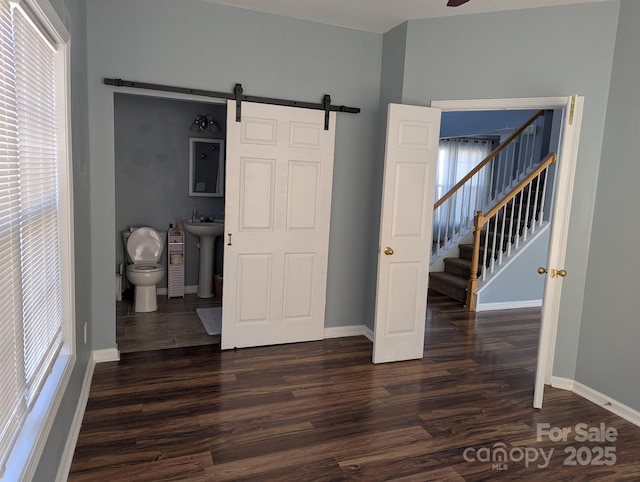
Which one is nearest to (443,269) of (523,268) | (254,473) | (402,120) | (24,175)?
(523,268)

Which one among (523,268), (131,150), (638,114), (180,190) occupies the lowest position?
(523,268)

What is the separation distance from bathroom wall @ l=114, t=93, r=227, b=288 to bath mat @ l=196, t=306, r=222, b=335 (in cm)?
88

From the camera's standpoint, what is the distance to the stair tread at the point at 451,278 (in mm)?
5781

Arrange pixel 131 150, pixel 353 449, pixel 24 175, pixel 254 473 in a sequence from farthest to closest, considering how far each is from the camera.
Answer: pixel 131 150 < pixel 353 449 < pixel 254 473 < pixel 24 175

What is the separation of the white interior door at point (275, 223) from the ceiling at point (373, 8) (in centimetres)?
74

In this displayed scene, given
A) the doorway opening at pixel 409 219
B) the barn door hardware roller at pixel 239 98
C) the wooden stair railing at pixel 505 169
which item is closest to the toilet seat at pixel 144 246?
the barn door hardware roller at pixel 239 98

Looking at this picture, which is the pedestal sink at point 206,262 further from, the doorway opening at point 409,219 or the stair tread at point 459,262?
the stair tread at point 459,262

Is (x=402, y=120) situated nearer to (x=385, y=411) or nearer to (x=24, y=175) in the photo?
(x=385, y=411)

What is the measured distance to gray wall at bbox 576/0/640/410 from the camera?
2.96 metres

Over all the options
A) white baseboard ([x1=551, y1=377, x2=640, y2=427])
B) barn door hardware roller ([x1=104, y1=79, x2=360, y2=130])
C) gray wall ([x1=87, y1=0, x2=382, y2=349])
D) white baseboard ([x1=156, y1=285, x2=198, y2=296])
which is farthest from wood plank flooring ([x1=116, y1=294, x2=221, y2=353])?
white baseboard ([x1=551, y1=377, x2=640, y2=427])

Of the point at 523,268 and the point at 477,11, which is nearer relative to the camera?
the point at 477,11

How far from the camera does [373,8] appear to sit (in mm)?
3451

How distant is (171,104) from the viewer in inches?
205

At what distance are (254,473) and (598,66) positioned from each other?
3.37m
